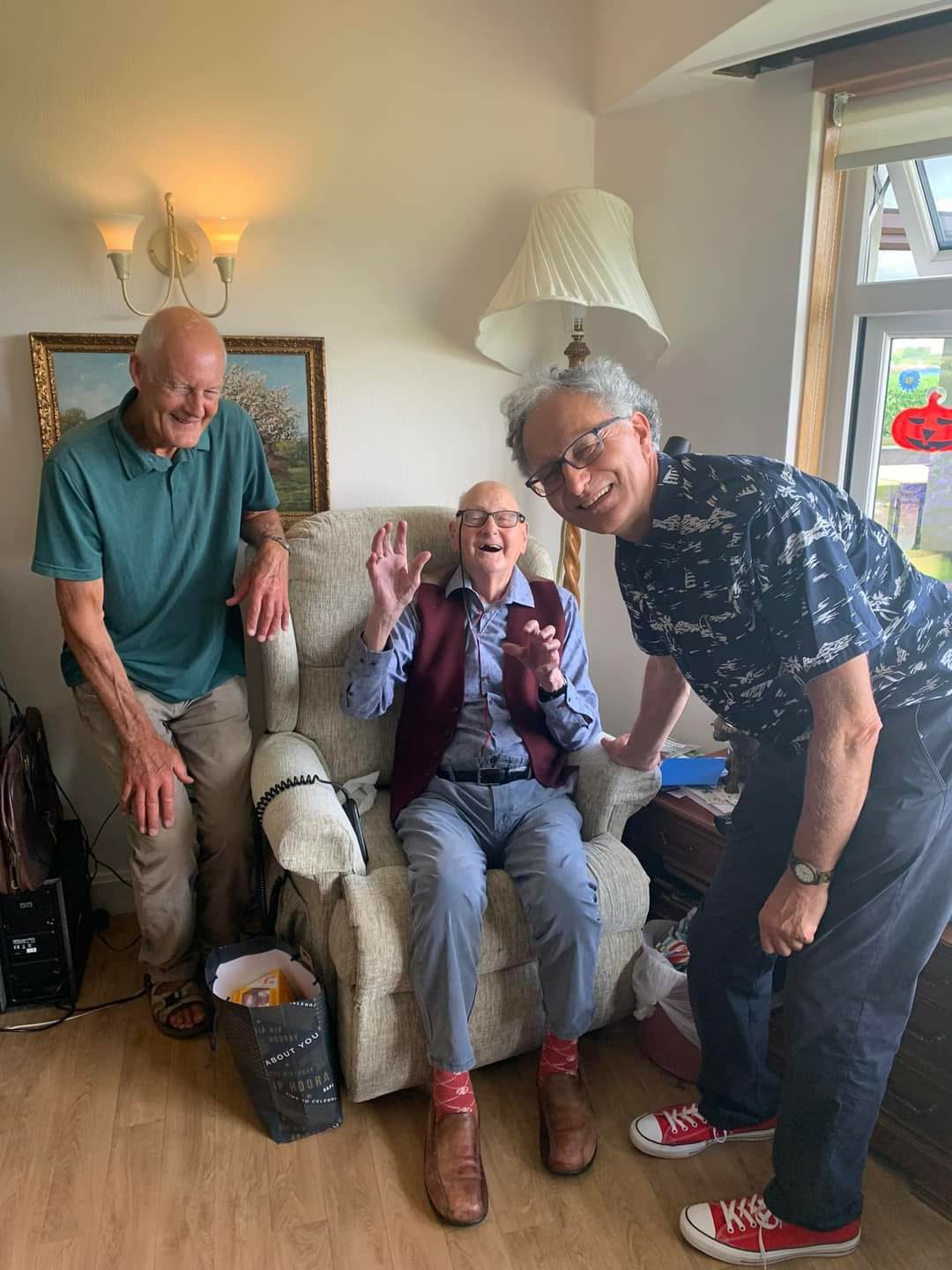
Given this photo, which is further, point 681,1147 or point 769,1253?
point 681,1147

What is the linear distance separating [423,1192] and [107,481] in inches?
59.7

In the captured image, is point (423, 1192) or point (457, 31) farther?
point (457, 31)

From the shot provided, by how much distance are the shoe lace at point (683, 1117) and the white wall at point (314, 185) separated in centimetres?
162

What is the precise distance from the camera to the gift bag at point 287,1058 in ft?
5.67

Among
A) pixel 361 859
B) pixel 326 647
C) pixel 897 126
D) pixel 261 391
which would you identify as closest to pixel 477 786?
pixel 361 859

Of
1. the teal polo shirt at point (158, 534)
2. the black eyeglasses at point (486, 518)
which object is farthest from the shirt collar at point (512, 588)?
the teal polo shirt at point (158, 534)

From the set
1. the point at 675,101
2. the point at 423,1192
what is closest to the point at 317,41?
the point at 675,101

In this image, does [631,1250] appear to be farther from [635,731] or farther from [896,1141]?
[635,731]

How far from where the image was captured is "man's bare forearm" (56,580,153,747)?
1935mm

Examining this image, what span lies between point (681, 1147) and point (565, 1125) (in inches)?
8.9

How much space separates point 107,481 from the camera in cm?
194

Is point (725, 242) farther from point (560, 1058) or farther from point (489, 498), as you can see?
point (560, 1058)

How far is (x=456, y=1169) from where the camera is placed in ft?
5.49

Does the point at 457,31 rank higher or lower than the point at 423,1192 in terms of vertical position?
higher
